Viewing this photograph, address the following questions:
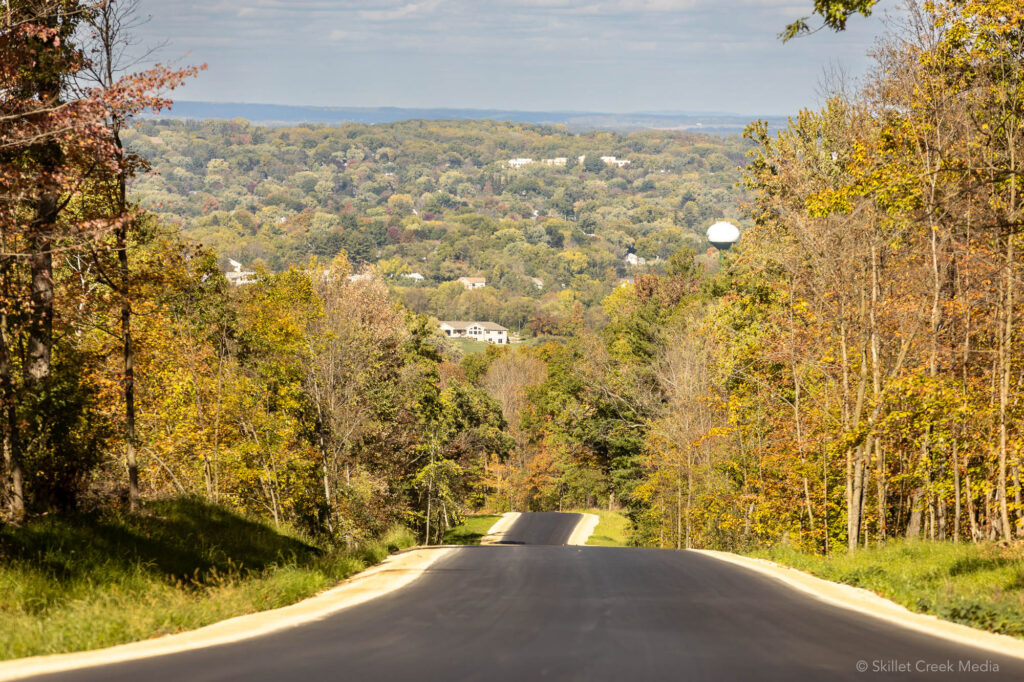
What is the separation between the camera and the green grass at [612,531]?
2132 inches

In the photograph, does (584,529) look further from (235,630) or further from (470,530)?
(235,630)

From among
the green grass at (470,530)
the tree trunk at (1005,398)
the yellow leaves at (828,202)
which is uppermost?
the yellow leaves at (828,202)

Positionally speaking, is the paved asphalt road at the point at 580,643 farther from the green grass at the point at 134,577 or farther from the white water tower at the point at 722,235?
the white water tower at the point at 722,235

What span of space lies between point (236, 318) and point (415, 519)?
21.6 metres

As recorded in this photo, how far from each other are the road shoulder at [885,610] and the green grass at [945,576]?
188 millimetres

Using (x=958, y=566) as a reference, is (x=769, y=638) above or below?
above

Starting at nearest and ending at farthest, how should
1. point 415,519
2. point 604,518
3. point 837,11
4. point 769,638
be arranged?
point 769,638, point 837,11, point 415,519, point 604,518

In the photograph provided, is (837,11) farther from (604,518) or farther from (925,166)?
(604,518)

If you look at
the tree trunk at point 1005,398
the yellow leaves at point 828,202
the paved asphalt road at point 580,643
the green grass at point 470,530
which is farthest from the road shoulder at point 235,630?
the green grass at point 470,530

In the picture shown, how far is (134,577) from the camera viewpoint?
1346cm

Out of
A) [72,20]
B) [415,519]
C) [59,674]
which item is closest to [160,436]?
[72,20]

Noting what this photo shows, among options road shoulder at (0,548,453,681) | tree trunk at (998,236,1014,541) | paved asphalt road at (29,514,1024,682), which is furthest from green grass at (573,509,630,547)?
paved asphalt road at (29,514,1024,682)

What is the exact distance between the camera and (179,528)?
17.6 metres

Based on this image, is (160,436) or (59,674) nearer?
(59,674)
